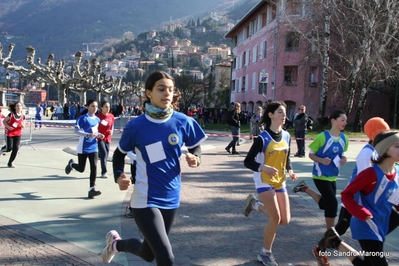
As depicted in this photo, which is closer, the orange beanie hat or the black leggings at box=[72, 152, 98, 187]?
the orange beanie hat

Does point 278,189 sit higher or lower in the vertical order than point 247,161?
lower

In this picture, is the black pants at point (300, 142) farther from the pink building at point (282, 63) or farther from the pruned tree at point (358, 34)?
the pink building at point (282, 63)

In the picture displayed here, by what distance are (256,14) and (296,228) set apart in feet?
133

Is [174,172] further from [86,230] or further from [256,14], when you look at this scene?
[256,14]

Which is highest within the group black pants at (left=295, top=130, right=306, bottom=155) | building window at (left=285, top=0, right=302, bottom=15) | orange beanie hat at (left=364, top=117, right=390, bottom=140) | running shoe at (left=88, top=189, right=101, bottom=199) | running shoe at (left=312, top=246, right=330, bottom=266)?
building window at (left=285, top=0, right=302, bottom=15)

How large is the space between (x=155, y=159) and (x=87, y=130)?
4.84 meters

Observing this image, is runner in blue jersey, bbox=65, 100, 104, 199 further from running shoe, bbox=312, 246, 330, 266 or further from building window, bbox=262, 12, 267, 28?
building window, bbox=262, 12, 267, 28

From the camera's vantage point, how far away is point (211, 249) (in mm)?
5039

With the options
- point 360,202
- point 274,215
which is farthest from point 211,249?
point 360,202

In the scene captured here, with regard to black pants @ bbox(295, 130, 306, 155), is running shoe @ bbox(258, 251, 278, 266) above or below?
below

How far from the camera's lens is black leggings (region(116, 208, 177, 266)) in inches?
130

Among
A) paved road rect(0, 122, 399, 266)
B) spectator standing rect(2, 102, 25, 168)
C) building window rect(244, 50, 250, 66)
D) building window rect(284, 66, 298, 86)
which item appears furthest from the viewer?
building window rect(244, 50, 250, 66)

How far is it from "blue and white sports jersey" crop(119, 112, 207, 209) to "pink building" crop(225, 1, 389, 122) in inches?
910

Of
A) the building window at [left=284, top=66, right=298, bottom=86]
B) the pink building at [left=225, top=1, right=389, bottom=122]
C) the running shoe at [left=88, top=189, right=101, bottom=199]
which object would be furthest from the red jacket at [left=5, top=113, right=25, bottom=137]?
the building window at [left=284, top=66, right=298, bottom=86]
